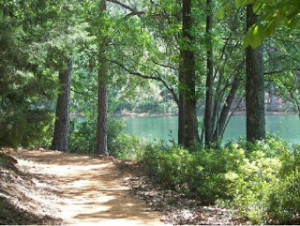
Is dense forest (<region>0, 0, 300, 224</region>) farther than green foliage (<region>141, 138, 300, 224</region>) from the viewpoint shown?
Yes

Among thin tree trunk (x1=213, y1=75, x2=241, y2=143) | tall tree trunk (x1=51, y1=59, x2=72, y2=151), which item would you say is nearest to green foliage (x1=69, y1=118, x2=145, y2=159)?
tall tree trunk (x1=51, y1=59, x2=72, y2=151)

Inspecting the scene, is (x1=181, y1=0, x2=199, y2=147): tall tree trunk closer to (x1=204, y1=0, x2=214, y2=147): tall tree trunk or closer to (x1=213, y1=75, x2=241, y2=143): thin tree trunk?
(x1=204, y1=0, x2=214, y2=147): tall tree trunk

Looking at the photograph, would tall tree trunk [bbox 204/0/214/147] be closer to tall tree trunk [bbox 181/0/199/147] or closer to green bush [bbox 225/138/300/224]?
tall tree trunk [bbox 181/0/199/147]

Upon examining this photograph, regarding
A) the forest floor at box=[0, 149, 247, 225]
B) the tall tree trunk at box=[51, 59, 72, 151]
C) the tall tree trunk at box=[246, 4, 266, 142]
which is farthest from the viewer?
the tall tree trunk at box=[51, 59, 72, 151]

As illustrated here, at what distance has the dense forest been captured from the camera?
5.18 metres

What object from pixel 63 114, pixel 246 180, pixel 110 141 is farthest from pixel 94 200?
pixel 110 141

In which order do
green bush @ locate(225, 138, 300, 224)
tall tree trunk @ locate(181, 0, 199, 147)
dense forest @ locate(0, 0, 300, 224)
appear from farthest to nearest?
tall tree trunk @ locate(181, 0, 199, 147)
dense forest @ locate(0, 0, 300, 224)
green bush @ locate(225, 138, 300, 224)

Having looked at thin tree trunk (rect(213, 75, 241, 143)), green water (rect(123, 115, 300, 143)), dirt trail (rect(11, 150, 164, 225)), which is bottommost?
dirt trail (rect(11, 150, 164, 225))

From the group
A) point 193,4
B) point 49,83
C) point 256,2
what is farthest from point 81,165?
point 256,2

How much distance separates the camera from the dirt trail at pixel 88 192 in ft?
21.3

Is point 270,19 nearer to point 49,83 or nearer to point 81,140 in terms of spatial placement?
point 49,83

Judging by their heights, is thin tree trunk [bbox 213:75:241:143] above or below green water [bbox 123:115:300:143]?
above

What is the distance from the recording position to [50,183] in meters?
9.58

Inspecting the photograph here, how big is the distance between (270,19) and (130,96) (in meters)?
17.0
